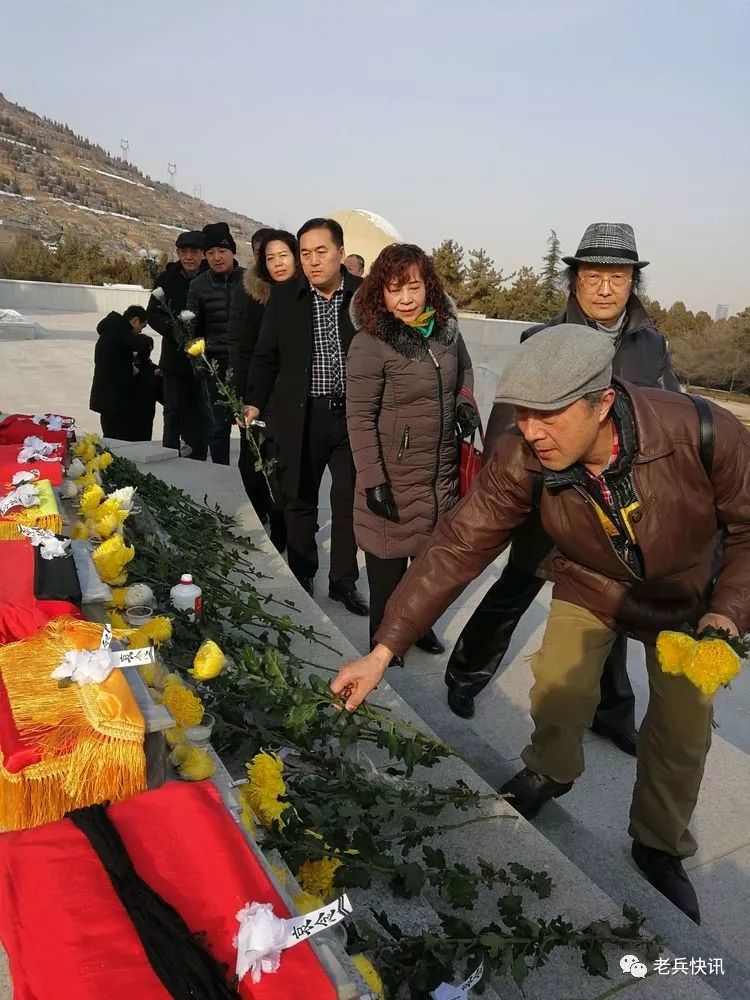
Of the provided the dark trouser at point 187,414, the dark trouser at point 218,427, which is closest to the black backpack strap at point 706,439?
the dark trouser at point 218,427

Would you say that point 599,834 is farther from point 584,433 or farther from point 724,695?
point 724,695

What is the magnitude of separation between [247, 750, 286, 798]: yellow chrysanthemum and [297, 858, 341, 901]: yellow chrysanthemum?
16 cm

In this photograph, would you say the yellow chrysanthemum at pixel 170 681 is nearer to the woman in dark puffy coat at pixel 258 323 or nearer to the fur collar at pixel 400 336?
the fur collar at pixel 400 336

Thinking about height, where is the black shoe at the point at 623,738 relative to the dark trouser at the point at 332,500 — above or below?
below

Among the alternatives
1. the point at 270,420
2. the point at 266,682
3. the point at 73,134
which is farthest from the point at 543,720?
the point at 73,134

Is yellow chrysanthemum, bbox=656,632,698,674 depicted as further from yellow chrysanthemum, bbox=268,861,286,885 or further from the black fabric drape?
the black fabric drape

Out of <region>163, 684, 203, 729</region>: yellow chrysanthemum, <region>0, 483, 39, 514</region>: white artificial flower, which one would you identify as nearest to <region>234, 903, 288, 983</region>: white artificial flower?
<region>163, 684, 203, 729</region>: yellow chrysanthemum

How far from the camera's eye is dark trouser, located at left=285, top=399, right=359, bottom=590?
3.94 metres

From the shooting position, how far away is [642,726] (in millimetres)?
2350

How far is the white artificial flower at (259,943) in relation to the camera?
3.67 feet

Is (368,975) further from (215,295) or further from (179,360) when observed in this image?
(179,360)

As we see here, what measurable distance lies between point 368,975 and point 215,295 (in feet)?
16.5

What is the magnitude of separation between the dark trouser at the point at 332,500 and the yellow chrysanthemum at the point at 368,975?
2.65m

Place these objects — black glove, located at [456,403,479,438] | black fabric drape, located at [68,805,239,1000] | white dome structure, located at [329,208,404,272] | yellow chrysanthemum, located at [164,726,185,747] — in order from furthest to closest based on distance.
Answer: white dome structure, located at [329,208,404,272], black glove, located at [456,403,479,438], yellow chrysanthemum, located at [164,726,185,747], black fabric drape, located at [68,805,239,1000]
